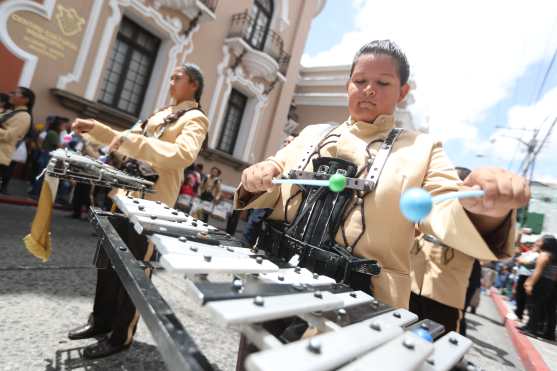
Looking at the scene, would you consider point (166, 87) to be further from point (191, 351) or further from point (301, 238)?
point (191, 351)

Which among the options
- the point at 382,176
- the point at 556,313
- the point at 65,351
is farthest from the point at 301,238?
the point at 556,313

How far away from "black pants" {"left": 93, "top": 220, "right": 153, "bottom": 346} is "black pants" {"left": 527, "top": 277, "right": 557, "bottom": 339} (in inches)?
250

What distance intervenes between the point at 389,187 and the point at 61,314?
227cm

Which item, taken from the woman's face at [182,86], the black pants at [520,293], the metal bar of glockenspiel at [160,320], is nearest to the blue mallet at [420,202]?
the metal bar of glockenspiel at [160,320]

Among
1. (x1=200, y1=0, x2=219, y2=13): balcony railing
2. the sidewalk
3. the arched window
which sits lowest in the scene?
the sidewalk

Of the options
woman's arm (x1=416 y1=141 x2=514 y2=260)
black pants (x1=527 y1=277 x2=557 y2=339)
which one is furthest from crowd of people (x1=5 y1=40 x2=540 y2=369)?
black pants (x1=527 y1=277 x2=557 y2=339)

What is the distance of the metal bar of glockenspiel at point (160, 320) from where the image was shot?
0.68 metres

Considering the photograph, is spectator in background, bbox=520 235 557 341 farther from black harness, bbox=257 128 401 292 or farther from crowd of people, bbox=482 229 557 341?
black harness, bbox=257 128 401 292

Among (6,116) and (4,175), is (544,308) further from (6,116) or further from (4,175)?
(4,175)

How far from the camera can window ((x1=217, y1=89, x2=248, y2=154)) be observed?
11.6 metres

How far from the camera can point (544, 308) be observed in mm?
5812

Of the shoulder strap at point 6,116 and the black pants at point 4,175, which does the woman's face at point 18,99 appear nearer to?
the shoulder strap at point 6,116

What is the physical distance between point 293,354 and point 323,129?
125 centimetres

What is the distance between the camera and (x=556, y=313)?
5.88 m
